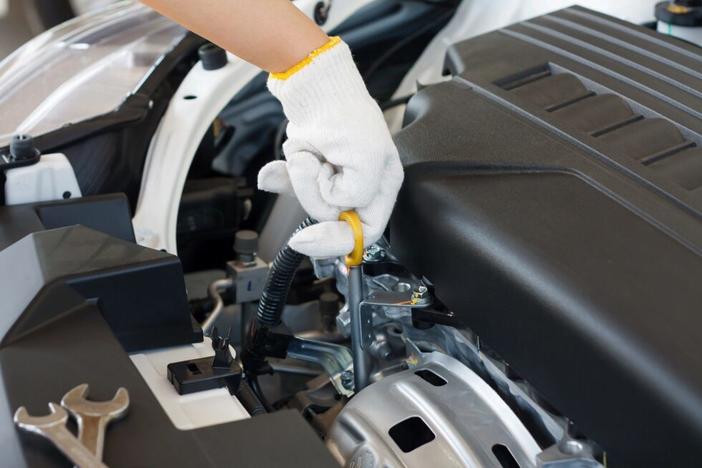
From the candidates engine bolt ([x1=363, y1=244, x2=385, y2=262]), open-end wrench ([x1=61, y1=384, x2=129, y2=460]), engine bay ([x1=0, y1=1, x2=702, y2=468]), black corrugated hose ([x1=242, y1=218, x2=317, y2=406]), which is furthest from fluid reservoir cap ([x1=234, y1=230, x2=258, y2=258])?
open-end wrench ([x1=61, y1=384, x2=129, y2=460])

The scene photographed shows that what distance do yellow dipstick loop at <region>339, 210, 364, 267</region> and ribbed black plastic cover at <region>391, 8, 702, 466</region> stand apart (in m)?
0.07

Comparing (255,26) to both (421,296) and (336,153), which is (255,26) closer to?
(336,153)

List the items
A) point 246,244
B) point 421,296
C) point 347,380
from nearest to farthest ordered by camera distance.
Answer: point 421,296, point 347,380, point 246,244

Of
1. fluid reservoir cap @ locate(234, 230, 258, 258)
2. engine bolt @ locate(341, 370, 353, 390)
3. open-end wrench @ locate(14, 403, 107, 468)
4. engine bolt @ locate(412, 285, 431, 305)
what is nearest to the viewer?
open-end wrench @ locate(14, 403, 107, 468)

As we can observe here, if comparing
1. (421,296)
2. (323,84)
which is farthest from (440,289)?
(323,84)

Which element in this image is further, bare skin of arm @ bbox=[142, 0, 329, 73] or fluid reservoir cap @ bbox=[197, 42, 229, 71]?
fluid reservoir cap @ bbox=[197, 42, 229, 71]

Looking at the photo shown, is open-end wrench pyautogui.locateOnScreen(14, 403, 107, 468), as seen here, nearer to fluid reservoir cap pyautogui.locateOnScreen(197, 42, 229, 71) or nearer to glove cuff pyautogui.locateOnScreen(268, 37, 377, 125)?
glove cuff pyautogui.locateOnScreen(268, 37, 377, 125)

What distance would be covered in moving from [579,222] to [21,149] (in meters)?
0.69

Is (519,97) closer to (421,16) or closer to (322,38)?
(322,38)

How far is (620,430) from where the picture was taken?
799 mm

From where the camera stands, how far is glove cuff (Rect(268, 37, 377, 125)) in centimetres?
99

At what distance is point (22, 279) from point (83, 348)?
0.41 feet

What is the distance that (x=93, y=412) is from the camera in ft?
2.52

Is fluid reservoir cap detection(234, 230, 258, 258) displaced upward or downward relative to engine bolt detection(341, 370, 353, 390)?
upward
